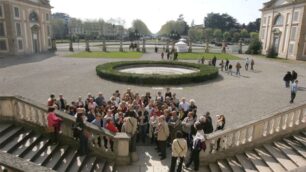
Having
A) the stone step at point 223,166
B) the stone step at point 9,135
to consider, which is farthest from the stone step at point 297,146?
the stone step at point 9,135

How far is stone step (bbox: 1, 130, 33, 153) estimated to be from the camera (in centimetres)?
725

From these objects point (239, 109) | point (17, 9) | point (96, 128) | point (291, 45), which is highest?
point (17, 9)

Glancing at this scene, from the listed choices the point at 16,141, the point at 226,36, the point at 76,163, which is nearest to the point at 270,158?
the point at 76,163

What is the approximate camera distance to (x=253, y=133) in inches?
351

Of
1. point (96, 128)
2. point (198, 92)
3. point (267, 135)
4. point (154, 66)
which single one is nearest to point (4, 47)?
point (154, 66)

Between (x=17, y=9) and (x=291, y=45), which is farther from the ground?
(x=17, y=9)

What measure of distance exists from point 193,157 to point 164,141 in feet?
4.19

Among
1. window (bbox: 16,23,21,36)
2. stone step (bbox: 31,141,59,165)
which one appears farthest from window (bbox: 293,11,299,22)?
window (bbox: 16,23,21,36)

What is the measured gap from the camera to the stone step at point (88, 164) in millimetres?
7941

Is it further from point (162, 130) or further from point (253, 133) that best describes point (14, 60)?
point (253, 133)

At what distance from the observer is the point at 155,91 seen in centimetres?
1975

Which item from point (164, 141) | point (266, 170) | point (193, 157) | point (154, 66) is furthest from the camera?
point (154, 66)

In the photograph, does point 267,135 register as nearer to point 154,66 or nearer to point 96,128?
point 96,128

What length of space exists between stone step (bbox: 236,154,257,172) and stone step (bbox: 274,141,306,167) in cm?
121
